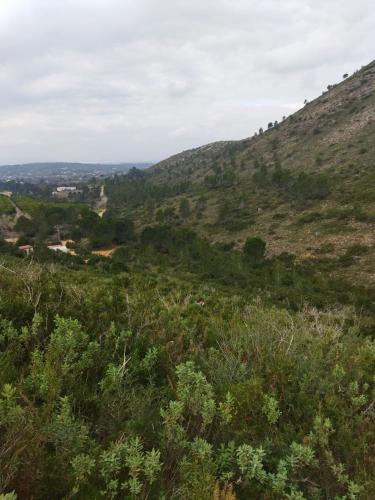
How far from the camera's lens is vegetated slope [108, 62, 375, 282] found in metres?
42.6

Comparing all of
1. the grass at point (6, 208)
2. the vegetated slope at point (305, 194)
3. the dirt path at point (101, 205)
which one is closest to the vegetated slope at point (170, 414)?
the vegetated slope at point (305, 194)

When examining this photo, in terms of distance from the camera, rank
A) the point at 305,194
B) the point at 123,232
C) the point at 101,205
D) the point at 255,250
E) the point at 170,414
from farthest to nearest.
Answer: the point at 101,205 → the point at 123,232 → the point at 305,194 → the point at 255,250 → the point at 170,414

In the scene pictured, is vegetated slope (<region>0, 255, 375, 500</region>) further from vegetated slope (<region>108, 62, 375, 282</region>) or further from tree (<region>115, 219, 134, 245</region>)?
tree (<region>115, 219, 134, 245</region>)

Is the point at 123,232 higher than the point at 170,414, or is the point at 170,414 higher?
the point at 170,414

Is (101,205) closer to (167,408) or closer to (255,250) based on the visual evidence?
(255,250)

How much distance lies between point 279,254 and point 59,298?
1582 inches

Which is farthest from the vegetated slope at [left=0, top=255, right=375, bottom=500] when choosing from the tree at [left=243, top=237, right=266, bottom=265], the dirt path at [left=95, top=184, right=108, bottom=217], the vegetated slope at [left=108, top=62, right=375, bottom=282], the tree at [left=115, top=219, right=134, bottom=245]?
the dirt path at [left=95, top=184, right=108, bottom=217]

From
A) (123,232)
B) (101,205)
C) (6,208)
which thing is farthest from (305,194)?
(101,205)

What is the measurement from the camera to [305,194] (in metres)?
59.2

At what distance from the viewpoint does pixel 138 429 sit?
2477 millimetres

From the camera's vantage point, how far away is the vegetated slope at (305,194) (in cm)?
4259

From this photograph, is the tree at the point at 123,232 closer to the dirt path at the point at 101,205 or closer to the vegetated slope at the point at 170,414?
the dirt path at the point at 101,205

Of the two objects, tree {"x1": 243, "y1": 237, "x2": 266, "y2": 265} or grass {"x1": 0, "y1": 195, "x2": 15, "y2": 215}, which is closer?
tree {"x1": 243, "y1": 237, "x2": 266, "y2": 265}

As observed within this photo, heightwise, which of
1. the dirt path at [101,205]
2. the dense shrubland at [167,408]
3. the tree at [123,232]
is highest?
the dense shrubland at [167,408]
